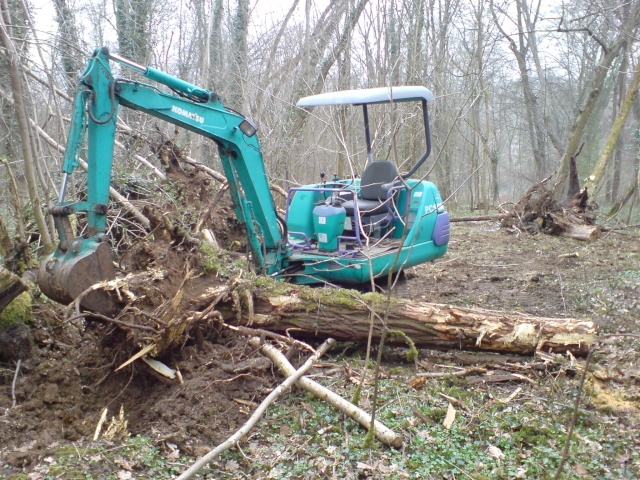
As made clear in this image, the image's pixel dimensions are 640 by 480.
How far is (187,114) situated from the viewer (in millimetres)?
5250

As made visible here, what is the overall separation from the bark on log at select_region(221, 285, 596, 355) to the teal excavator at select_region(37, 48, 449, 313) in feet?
2.08

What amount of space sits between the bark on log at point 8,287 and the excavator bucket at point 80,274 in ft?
0.47

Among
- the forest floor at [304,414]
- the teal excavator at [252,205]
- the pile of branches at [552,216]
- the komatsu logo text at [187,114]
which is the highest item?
the komatsu logo text at [187,114]

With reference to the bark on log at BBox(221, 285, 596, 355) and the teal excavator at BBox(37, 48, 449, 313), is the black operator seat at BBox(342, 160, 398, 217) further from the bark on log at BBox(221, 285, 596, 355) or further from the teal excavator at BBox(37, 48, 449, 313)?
the bark on log at BBox(221, 285, 596, 355)

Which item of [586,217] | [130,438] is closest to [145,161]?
[130,438]

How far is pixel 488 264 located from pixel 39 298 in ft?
23.1

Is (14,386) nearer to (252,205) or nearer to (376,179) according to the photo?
(252,205)

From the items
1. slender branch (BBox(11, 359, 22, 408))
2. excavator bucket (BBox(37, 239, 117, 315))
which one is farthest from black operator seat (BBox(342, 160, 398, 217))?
Answer: slender branch (BBox(11, 359, 22, 408))

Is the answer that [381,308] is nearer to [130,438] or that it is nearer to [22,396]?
[130,438]

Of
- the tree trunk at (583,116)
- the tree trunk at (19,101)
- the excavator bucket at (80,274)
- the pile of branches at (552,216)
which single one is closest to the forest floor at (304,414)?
the excavator bucket at (80,274)

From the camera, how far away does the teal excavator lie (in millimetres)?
4059

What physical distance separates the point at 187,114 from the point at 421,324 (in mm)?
2782

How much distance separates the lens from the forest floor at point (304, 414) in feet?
11.3

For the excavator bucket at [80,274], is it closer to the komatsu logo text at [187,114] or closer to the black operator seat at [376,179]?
the komatsu logo text at [187,114]
